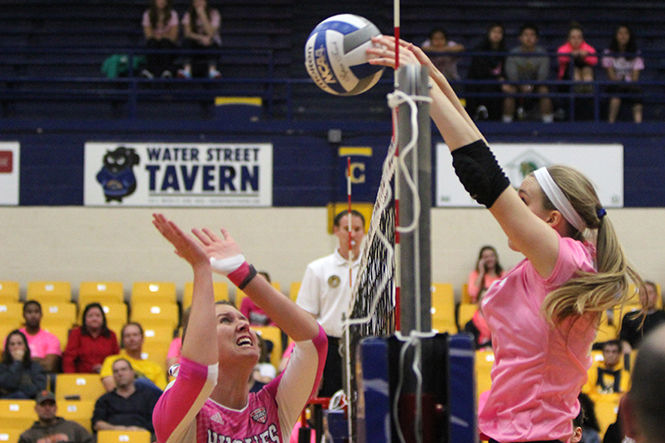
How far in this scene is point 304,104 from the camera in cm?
1366

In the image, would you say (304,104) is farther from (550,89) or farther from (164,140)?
(550,89)

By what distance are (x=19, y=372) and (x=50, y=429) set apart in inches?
47.3

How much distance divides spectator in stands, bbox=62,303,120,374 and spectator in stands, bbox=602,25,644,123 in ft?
23.7

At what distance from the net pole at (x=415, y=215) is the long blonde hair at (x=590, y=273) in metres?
0.60

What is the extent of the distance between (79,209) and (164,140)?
4.61 ft

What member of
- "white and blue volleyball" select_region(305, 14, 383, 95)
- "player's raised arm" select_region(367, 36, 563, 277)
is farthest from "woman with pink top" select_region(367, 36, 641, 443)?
"white and blue volleyball" select_region(305, 14, 383, 95)

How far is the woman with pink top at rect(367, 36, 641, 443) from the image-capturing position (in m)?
2.64

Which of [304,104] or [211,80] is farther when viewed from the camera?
[304,104]

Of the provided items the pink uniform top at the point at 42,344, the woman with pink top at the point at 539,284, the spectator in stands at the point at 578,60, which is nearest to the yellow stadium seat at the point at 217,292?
the pink uniform top at the point at 42,344

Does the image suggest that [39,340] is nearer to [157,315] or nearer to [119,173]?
[157,315]

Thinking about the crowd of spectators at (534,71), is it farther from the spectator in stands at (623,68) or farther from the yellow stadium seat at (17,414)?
the yellow stadium seat at (17,414)

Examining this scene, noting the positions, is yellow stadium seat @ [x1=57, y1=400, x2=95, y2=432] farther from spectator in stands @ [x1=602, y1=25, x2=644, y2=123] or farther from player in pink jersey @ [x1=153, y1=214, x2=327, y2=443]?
spectator in stands @ [x1=602, y1=25, x2=644, y2=123]

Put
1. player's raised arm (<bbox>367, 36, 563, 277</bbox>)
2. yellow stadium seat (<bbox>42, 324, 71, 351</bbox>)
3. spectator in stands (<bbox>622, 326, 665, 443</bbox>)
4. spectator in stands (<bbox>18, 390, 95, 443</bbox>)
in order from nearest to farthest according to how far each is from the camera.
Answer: spectator in stands (<bbox>622, 326, 665, 443</bbox>) → player's raised arm (<bbox>367, 36, 563, 277</bbox>) → spectator in stands (<bbox>18, 390, 95, 443</bbox>) → yellow stadium seat (<bbox>42, 324, 71, 351</bbox>)

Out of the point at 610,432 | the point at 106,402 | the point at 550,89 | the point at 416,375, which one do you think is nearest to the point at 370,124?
the point at 550,89
